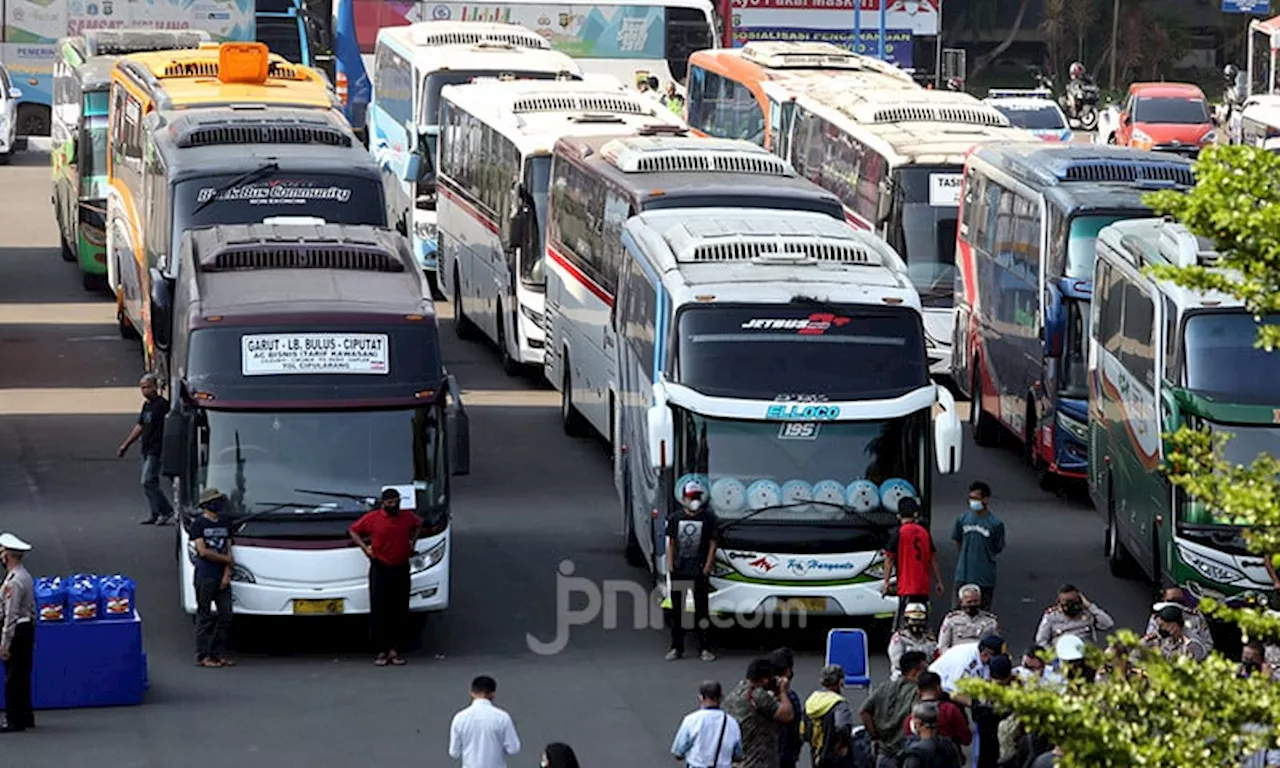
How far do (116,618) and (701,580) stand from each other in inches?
166

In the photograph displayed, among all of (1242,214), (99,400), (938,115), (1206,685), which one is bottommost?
(99,400)

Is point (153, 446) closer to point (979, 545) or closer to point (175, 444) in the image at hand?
point (175, 444)

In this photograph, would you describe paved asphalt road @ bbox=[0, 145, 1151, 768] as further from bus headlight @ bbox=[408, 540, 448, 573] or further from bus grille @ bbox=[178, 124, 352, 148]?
bus grille @ bbox=[178, 124, 352, 148]

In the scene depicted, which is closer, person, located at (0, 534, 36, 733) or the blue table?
person, located at (0, 534, 36, 733)

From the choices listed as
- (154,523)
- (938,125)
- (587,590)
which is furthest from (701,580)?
(938,125)

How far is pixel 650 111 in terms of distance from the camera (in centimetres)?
3334

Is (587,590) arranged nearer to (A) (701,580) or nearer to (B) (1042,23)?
(A) (701,580)

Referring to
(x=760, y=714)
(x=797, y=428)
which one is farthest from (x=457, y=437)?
(x=760, y=714)

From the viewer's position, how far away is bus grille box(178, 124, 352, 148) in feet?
97.5

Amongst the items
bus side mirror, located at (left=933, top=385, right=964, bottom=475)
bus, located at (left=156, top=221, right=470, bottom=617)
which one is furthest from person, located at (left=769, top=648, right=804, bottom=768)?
bus side mirror, located at (left=933, top=385, right=964, bottom=475)

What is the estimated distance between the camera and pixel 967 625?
17969mm

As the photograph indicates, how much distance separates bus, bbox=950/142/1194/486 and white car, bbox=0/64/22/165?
82.2 ft

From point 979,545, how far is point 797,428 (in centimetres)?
162

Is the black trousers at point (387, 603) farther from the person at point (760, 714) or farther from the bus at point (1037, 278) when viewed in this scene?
the bus at point (1037, 278)
